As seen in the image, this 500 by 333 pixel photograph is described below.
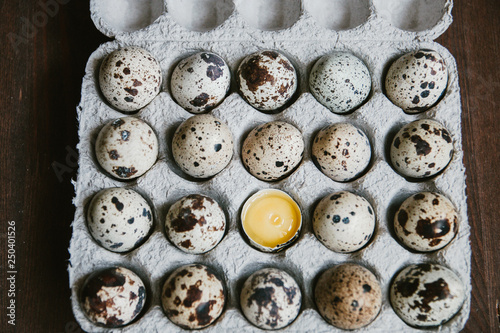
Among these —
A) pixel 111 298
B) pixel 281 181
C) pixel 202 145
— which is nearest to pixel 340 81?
pixel 281 181

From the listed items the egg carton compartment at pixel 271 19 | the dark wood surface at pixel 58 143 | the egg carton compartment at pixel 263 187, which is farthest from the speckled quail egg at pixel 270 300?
the egg carton compartment at pixel 271 19

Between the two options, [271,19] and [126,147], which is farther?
[271,19]

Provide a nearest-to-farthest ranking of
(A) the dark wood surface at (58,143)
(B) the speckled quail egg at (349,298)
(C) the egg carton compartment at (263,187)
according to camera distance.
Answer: (B) the speckled quail egg at (349,298) → (C) the egg carton compartment at (263,187) → (A) the dark wood surface at (58,143)

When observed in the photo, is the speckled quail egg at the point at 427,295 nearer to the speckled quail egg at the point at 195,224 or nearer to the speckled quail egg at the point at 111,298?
the speckled quail egg at the point at 195,224

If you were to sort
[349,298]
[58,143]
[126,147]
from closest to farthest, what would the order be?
[349,298] → [126,147] → [58,143]

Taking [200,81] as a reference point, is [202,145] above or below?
below

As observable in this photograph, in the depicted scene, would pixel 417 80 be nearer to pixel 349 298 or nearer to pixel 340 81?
pixel 340 81

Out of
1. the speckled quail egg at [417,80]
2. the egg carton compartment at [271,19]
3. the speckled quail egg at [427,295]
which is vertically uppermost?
the egg carton compartment at [271,19]
